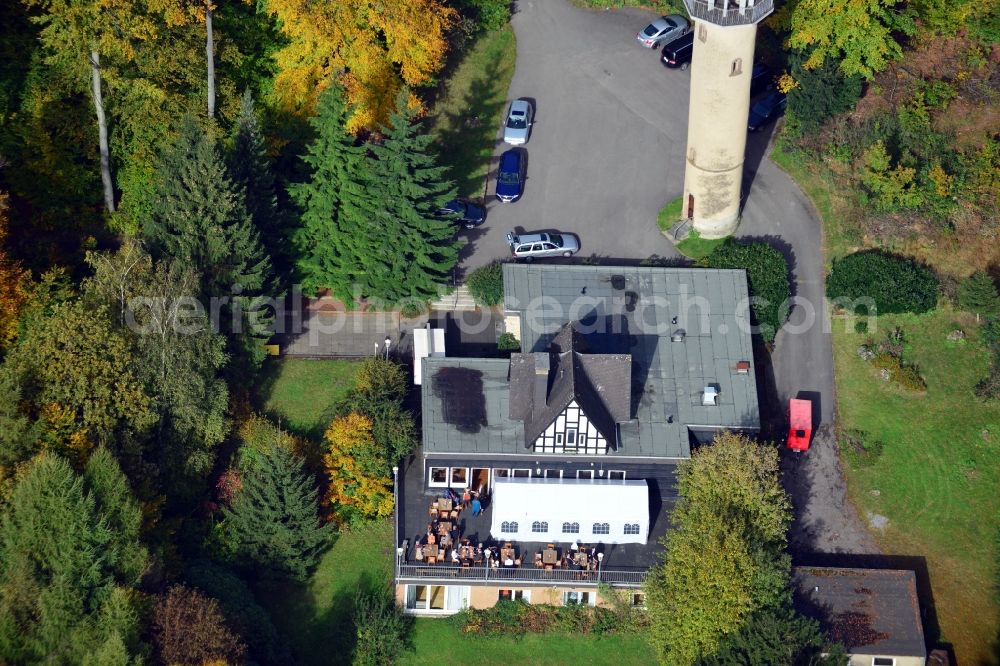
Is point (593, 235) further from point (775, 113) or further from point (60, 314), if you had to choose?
point (60, 314)

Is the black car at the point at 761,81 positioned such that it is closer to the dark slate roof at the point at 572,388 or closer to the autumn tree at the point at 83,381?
the dark slate roof at the point at 572,388

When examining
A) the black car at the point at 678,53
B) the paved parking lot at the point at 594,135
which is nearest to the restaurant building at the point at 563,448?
the paved parking lot at the point at 594,135

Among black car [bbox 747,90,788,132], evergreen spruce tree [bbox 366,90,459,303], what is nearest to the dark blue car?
evergreen spruce tree [bbox 366,90,459,303]

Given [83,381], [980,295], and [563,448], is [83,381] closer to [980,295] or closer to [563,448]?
[563,448]

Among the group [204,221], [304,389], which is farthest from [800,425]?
[204,221]

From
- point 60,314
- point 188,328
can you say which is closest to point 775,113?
point 188,328

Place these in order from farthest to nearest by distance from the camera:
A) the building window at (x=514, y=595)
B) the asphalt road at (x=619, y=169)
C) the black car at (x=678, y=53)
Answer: the black car at (x=678, y=53)
the asphalt road at (x=619, y=169)
the building window at (x=514, y=595)
